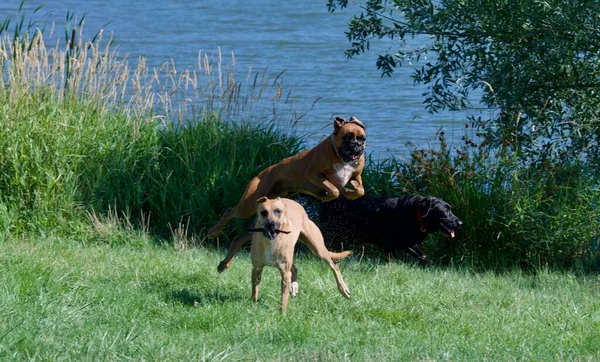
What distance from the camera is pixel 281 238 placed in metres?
7.21

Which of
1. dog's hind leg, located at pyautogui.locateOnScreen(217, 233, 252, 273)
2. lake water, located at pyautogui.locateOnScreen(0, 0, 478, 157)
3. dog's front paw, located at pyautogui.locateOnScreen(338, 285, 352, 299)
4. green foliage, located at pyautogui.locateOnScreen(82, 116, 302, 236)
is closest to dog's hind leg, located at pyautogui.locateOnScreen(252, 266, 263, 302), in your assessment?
dog's hind leg, located at pyautogui.locateOnScreen(217, 233, 252, 273)

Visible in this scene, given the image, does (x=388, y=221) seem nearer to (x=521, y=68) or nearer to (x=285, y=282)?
(x=521, y=68)

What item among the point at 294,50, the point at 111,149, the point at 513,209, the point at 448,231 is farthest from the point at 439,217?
the point at 294,50

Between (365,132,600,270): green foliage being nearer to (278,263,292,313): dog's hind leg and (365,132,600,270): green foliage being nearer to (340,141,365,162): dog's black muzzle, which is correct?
(340,141,365,162): dog's black muzzle

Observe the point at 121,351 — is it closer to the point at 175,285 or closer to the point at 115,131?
the point at 175,285

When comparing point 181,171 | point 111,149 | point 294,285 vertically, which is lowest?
point 181,171

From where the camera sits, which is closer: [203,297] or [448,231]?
[203,297]

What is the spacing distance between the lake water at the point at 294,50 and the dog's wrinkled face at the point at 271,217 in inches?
256

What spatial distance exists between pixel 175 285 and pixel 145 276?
333mm

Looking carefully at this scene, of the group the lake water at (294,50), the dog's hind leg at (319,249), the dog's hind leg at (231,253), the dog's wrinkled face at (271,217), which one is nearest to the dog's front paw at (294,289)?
the dog's hind leg at (319,249)

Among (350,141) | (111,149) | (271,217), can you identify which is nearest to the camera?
(271,217)

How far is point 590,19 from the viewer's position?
A: 993 cm

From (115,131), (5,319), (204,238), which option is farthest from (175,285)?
(115,131)

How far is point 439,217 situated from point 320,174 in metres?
2.41
